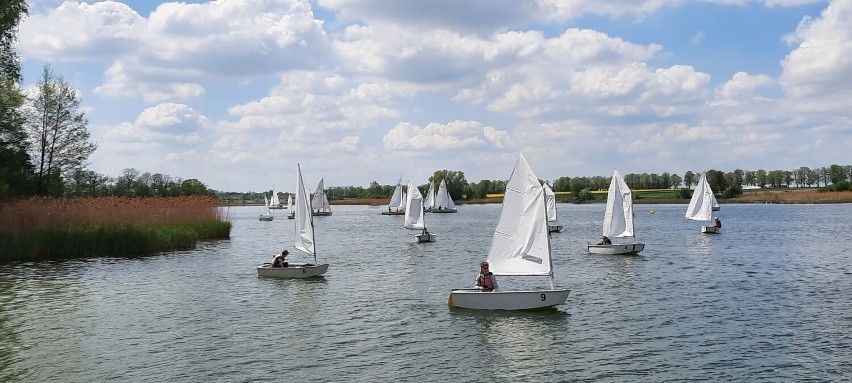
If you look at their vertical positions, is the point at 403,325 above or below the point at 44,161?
below

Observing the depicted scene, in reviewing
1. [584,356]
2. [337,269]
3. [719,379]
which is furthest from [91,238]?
[719,379]

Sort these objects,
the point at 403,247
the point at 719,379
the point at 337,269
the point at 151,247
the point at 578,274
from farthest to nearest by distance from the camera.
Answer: the point at 403,247 → the point at 151,247 → the point at 337,269 → the point at 578,274 → the point at 719,379

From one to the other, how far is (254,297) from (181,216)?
2966cm

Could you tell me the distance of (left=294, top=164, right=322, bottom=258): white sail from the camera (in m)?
39.5

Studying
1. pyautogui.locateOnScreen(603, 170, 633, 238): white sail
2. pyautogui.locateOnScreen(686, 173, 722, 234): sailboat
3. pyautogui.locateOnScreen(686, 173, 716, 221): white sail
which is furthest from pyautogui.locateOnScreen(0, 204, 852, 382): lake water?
pyautogui.locateOnScreen(686, 173, 716, 221): white sail

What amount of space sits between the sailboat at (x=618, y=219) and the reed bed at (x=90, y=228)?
3468cm

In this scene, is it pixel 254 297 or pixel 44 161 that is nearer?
pixel 254 297

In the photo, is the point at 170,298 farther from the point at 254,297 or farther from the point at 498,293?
the point at 498,293

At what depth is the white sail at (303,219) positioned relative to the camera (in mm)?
39469

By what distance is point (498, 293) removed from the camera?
27.5 metres

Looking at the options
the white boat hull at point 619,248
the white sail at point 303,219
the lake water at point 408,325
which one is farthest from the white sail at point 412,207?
the white sail at point 303,219

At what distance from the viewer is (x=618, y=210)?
54375 millimetres

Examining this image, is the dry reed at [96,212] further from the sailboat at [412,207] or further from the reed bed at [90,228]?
the sailboat at [412,207]

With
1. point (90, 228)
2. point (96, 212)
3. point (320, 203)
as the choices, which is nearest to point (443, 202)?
point (320, 203)
